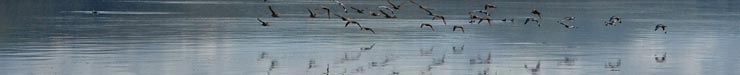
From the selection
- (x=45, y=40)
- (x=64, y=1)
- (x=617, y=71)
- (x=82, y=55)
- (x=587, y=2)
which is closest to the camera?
(x=617, y=71)

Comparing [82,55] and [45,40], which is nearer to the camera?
[82,55]

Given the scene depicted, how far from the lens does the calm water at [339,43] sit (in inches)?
558

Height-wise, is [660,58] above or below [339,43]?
below

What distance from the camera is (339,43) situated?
18406 millimetres

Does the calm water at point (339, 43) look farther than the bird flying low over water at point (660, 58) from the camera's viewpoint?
No

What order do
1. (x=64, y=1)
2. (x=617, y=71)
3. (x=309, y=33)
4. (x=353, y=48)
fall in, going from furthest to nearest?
(x=64, y=1) < (x=309, y=33) < (x=353, y=48) < (x=617, y=71)

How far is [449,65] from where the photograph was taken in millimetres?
14664

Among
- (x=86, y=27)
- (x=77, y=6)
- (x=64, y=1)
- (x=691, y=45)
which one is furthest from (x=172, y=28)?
(x=64, y=1)

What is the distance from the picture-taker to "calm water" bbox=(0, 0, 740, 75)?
1418 cm

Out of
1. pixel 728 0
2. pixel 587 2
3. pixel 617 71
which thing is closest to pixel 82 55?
pixel 617 71

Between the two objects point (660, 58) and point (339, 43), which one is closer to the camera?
point (660, 58)

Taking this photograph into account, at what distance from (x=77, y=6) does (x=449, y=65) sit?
64.7 feet

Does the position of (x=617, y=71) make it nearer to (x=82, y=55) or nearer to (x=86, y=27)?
(x=82, y=55)

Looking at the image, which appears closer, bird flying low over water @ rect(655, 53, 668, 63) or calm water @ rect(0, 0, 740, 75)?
calm water @ rect(0, 0, 740, 75)
